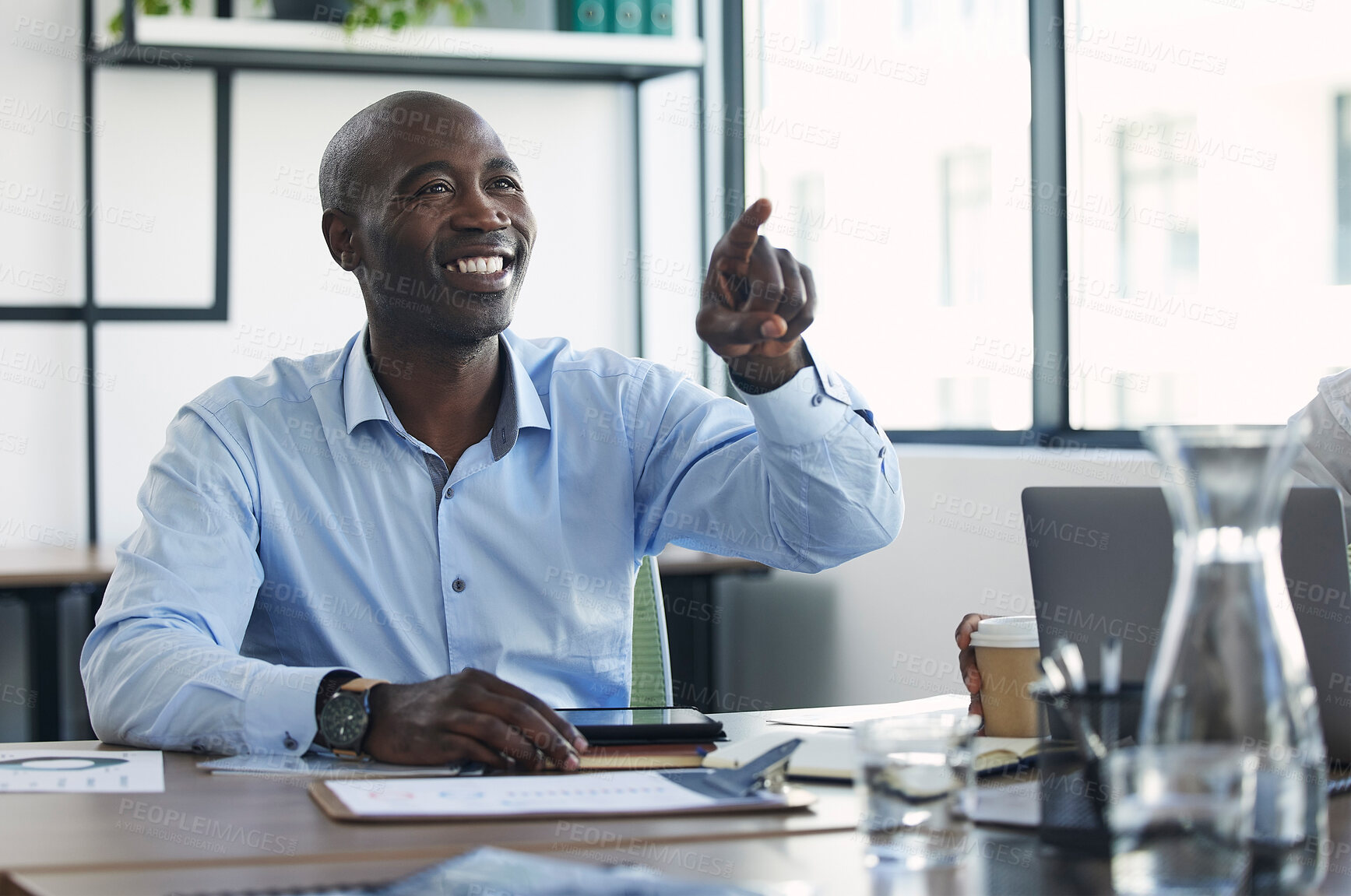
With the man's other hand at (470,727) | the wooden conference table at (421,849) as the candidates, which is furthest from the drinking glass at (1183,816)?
the man's other hand at (470,727)

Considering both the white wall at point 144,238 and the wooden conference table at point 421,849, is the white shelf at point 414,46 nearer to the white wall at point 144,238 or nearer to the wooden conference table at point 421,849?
the white wall at point 144,238

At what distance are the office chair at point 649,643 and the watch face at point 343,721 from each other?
25.9 inches

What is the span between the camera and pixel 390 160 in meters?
1.95

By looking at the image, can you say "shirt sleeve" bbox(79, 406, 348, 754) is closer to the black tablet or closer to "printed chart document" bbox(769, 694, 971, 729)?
the black tablet

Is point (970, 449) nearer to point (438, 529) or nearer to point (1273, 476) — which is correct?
point (438, 529)

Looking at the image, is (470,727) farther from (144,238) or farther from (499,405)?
(144,238)

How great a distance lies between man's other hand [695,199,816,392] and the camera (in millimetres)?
1400

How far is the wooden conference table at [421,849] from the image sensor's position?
34.0 inches

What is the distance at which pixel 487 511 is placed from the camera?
1.77 m

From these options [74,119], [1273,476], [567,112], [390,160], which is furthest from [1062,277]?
[74,119]

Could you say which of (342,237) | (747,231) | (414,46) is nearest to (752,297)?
(747,231)

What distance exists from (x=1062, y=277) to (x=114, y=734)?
2.10 metres

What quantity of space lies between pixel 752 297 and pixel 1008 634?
1.35 feet

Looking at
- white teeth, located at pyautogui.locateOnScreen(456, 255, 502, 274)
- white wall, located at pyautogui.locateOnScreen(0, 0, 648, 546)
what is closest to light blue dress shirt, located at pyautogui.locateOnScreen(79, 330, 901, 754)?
white teeth, located at pyautogui.locateOnScreen(456, 255, 502, 274)
